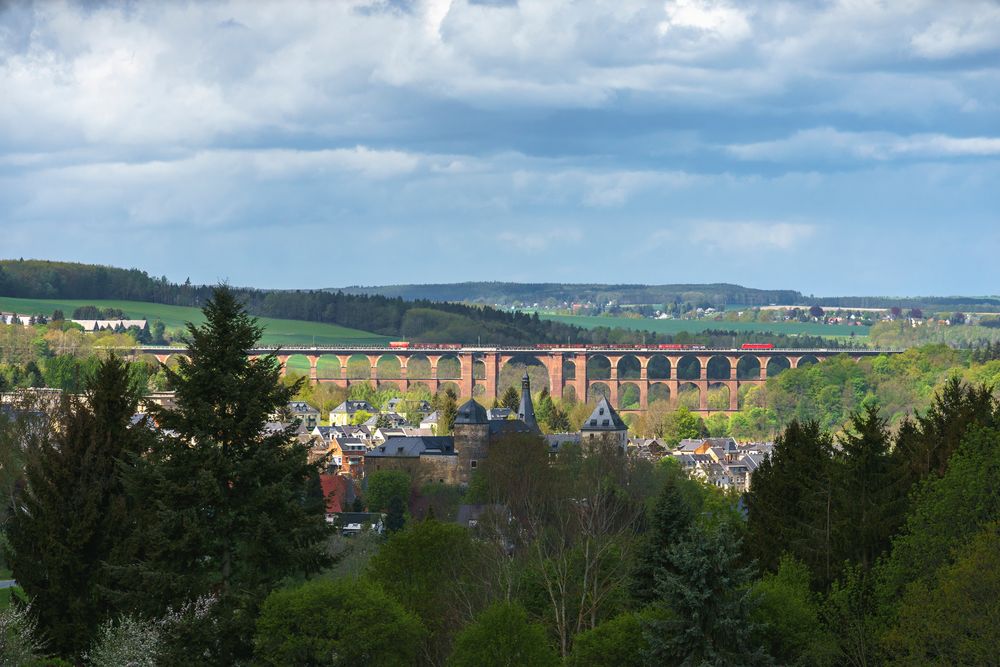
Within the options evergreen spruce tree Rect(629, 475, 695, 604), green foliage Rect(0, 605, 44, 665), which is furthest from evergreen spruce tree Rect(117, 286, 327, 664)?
evergreen spruce tree Rect(629, 475, 695, 604)

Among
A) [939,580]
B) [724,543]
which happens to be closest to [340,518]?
[724,543]

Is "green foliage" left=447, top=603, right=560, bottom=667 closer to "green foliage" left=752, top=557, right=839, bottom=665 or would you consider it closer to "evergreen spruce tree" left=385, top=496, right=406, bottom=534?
"green foliage" left=752, top=557, right=839, bottom=665

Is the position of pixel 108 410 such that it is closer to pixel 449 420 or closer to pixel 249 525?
pixel 249 525

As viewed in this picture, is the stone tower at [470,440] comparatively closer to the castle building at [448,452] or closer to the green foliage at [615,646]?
the castle building at [448,452]

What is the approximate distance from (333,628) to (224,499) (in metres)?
3.96

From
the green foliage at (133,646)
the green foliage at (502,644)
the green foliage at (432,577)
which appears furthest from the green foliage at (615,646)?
the green foliage at (133,646)

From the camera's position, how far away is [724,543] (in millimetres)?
46031

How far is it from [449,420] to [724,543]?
414 feet

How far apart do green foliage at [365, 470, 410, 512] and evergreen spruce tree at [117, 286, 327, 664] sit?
78.1 meters

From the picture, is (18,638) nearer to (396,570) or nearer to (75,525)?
(75,525)

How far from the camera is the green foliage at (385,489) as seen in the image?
12612cm

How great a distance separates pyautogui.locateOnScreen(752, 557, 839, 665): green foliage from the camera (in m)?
47.6

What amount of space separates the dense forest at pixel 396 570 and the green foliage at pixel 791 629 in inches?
2.7

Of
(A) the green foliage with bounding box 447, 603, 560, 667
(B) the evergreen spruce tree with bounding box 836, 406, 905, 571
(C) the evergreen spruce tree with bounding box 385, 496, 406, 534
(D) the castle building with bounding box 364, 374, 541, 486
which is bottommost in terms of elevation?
(C) the evergreen spruce tree with bounding box 385, 496, 406, 534
